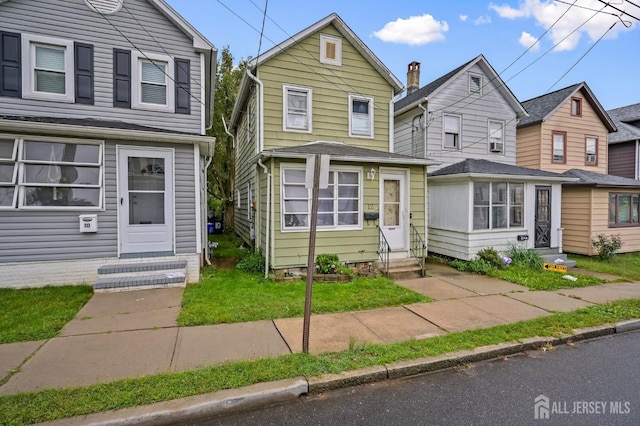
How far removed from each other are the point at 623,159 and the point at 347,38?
16863mm

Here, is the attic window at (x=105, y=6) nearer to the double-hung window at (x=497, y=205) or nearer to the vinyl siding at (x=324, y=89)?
the vinyl siding at (x=324, y=89)

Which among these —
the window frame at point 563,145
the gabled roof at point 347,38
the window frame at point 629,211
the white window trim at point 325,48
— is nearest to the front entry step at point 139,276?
the gabled roof at point 347,38

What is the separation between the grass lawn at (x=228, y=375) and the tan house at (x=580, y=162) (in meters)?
8.96

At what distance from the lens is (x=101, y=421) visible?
252cm

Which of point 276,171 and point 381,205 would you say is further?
point 381,205

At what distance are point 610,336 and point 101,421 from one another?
6526mm

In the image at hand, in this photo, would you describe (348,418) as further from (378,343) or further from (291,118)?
(291,118)

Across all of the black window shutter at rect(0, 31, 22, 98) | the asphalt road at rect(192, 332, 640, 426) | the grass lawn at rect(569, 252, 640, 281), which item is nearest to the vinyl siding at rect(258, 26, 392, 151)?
the black window shutter at rect(0, 31, 22, 98)

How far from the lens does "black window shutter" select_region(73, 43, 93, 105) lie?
276 inches

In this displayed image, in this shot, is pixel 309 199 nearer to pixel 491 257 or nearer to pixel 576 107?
pixel 491 257

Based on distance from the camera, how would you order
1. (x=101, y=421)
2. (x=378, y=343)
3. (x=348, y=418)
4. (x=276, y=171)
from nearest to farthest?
1. (x=101, y=421)
2. (x=348, y=418)
3. (x=378, y=343)
4. (x=276, y=171)

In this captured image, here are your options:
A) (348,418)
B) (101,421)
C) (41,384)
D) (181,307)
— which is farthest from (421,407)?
(181,307)

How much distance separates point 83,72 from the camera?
7.05 meters

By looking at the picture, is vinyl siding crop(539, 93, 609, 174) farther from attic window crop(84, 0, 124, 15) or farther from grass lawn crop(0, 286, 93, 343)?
grass lawn crop(0, 286, 93, 343)
